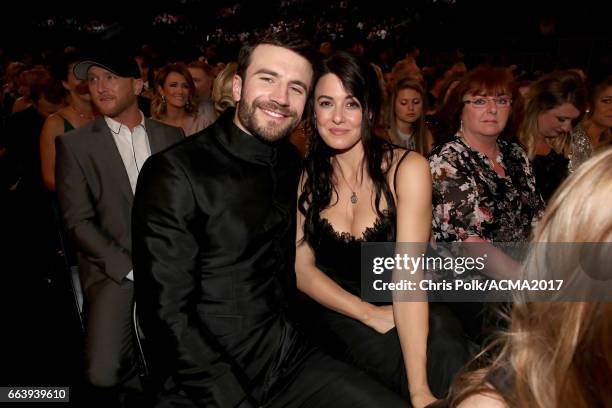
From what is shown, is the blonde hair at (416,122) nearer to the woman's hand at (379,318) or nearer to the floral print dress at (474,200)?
the floral print dress at (474,200)

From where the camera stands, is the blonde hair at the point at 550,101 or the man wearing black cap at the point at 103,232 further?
the blonde hair at the point at 550,101

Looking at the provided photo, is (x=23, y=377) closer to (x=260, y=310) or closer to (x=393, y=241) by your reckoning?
(x=260, y=310)

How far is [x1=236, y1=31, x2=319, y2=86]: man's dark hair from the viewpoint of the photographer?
5.88ft

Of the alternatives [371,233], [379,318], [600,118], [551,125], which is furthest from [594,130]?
[379,318]

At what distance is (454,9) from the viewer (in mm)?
11648

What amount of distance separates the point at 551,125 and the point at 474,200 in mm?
1139

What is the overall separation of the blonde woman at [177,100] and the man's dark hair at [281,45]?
2.44 meters

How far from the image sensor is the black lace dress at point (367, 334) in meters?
1.88

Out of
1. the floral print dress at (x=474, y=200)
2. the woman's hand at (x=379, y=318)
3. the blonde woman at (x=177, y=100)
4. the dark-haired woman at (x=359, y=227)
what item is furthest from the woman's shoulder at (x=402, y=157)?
the blonde woman at (x=177, y=100)

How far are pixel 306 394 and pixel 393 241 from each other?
0.74 metres

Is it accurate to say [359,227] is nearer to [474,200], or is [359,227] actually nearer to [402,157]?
[402,157]

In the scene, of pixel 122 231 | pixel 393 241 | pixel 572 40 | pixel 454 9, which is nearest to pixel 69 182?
pixel 122 231

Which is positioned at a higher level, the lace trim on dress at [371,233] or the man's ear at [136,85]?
the man's ear at [136,85]

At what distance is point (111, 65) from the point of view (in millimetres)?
2516
